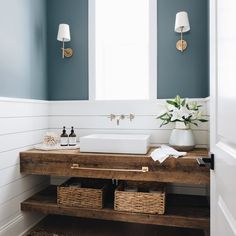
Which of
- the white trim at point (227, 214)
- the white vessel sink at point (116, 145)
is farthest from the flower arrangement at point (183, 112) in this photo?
the white trim at point (227, 214)

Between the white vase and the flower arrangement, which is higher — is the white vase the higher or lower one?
the lower one

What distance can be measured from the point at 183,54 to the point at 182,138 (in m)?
0.82

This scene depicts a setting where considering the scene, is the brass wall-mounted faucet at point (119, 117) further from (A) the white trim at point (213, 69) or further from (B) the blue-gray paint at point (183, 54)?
(A) the white trim at point (213, 69)

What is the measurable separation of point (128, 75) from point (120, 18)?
2.03 ft

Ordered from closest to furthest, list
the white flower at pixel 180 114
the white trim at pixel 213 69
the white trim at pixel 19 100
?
the white trim at pixel 213 69 < the white trim at pixel 19 100 < the white flower at pixel 180 114

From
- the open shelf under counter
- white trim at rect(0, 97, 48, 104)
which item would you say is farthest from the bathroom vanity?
white trim at rect(0, 97, 48, 104)

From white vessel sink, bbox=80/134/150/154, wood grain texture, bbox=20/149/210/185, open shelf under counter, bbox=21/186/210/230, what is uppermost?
white vessel sink, bbox=80/134/150/154

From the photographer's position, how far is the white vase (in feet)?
6.40

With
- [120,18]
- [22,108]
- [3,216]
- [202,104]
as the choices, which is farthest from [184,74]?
[3,216]

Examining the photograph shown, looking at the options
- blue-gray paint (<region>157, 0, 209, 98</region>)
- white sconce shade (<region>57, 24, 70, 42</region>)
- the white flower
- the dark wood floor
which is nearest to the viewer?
the white flower

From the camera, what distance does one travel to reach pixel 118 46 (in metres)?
2.49

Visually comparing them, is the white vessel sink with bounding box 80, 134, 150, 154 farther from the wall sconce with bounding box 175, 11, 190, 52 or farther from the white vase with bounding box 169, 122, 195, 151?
the wall sconce with bounding box 175, 11, 190, 52

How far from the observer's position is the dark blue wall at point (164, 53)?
7.13 ft

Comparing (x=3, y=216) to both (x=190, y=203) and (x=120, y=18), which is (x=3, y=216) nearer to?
(x=190, y=203)
